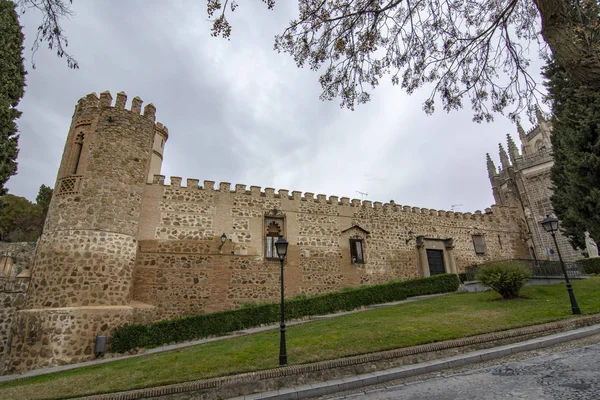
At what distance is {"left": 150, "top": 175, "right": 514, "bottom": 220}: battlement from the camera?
16.2 m

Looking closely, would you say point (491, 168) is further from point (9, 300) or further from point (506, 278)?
point (9, 300)

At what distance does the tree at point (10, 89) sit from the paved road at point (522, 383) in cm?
1068

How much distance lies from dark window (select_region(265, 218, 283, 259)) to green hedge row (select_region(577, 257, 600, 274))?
1977 centimetres

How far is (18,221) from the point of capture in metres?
29.1

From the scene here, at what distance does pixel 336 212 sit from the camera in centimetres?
1930

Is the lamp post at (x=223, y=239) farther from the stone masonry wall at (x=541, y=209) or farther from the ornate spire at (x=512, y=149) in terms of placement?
the ornate spire at (x=512, y=149)

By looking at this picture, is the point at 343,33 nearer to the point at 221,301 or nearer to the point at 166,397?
the point at 166,397

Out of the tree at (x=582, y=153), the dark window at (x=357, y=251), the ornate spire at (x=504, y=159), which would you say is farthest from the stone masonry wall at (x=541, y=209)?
the dark window at (x=357, y=251)

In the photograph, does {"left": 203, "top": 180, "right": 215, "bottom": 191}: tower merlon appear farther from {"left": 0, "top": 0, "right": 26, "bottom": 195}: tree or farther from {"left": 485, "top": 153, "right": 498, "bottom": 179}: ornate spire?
{"left": 485, "top": 153, "right": 498, "bottom": 179}: ornate spire

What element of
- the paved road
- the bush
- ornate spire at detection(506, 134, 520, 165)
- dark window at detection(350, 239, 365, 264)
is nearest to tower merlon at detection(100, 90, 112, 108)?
dark window at detection(350, 239, 365, 264)

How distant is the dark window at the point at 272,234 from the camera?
16.9 metres

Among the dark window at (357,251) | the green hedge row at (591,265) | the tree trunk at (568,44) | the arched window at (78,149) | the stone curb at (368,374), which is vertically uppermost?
the arched window at (78,149)

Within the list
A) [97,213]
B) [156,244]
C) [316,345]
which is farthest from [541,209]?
[97,213]

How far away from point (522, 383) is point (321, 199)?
14.8 meters
